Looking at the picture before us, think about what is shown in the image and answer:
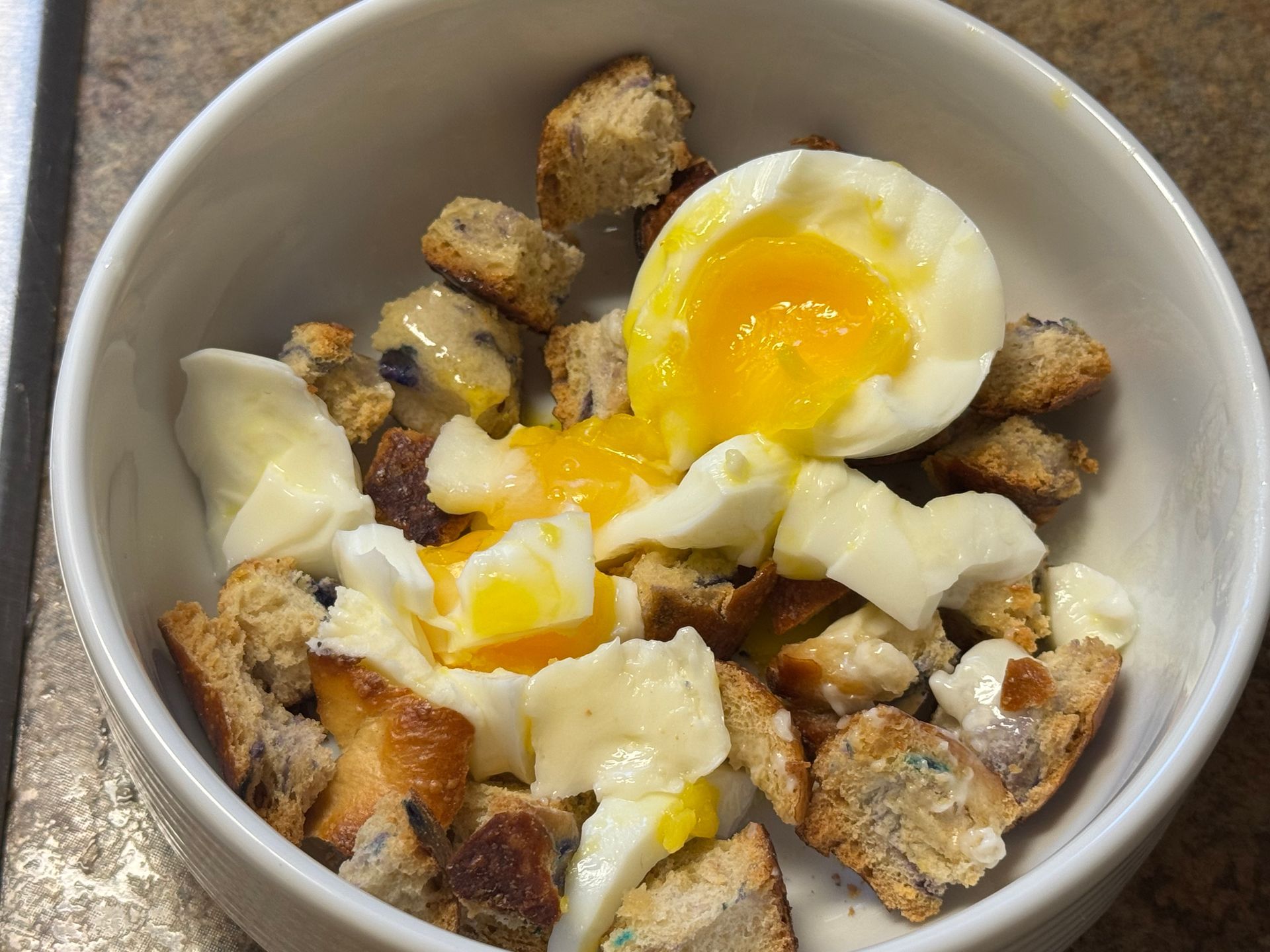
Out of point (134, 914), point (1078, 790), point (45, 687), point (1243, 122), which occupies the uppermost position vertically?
point (1243, 122)

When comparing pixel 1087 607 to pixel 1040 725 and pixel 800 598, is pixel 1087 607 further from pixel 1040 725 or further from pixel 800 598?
pixel 800 598

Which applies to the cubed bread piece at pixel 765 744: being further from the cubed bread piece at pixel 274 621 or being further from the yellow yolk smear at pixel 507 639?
the cubed bread piece at pixel 274 621

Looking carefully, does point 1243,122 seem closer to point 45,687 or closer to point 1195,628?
point 1195,628

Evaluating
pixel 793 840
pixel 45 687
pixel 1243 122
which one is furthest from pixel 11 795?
pixel 1243 122

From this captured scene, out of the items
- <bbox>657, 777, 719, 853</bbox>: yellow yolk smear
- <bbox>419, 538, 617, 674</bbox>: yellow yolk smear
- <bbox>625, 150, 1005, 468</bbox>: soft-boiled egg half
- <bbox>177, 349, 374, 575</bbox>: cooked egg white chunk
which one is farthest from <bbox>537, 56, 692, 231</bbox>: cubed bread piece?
<bbox>657, 777, 719, 853</bbox>: yellow yolk smear

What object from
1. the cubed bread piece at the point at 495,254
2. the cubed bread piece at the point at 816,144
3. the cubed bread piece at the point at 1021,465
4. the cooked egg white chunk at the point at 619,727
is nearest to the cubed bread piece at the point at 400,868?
the cooked egg white chunk at the point at 619,727
